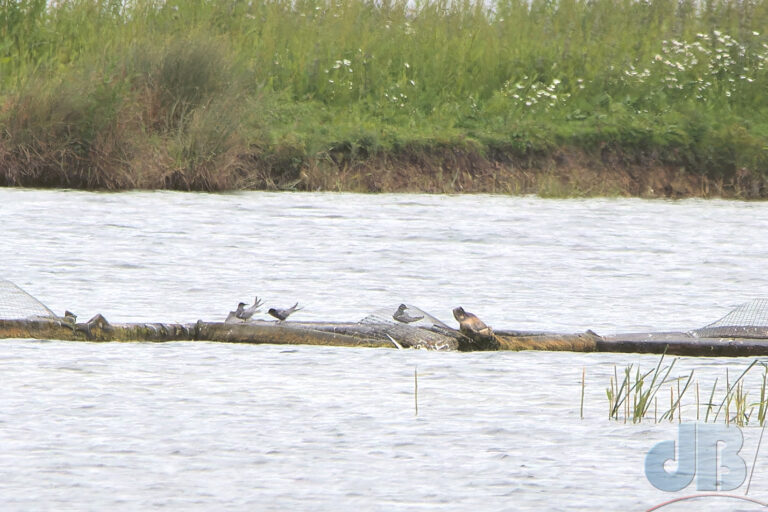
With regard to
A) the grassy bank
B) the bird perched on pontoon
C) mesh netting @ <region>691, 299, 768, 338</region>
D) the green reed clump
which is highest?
the grassy bank

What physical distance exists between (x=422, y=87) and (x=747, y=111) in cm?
448

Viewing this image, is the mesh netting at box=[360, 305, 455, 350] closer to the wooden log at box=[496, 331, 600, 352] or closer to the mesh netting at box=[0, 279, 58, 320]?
the wooden log at box=[496, 331, 600, 352]

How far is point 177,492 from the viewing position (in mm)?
4105

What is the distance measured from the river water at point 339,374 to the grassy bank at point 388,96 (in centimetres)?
258

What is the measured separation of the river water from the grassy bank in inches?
102

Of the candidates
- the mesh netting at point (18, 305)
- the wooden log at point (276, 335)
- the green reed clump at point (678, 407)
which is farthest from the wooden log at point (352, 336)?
the green reed clump at point (678, 407)

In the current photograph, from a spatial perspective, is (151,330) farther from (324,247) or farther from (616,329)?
(324,247)

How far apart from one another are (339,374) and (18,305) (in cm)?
211

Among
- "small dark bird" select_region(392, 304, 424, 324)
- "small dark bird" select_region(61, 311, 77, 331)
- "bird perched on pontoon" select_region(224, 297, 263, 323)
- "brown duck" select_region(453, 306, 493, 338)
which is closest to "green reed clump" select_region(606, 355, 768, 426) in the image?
"brown duck" select_region(453, 306, 493, 338)

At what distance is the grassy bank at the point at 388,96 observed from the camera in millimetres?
15102

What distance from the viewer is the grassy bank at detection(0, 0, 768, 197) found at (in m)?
15.1

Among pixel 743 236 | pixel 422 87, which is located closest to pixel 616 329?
pixel 743 236

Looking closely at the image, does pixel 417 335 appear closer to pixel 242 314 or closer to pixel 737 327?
pixel 242 314

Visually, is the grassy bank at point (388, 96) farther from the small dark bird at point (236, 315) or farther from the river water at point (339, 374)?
the small dark bird at point (236, 315)
